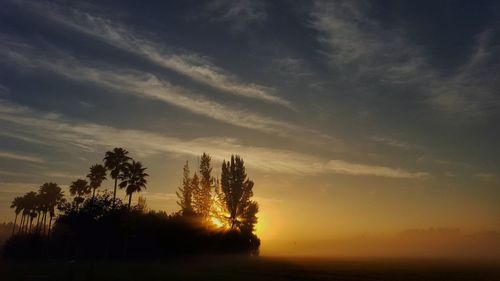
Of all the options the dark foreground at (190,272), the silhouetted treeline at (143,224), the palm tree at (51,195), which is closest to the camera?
the dark foreground at (190,272)

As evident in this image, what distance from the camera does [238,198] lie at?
4183 inches

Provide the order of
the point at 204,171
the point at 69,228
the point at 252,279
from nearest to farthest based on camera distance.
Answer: the point at 252,279 < the point at 69,228 < the point at 204,171

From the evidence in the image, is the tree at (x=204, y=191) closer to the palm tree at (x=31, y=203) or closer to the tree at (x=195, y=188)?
the tree at (x=195, y=188)

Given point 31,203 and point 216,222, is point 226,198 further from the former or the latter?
point 31,203

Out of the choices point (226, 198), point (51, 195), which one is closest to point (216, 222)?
point (226, 198)

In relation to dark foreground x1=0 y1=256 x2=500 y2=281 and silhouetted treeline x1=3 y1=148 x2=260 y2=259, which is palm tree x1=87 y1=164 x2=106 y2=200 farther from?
dark foreground x1=0 y1=256 x2=500 y2=281

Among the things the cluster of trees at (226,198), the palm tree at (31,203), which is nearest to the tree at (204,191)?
the cluster of trees at (226,198)

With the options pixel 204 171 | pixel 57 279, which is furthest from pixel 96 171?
pixel 57 279

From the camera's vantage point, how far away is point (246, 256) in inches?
3777

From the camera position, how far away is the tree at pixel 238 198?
105 meters

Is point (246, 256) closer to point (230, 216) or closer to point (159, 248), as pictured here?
point (230, 216)

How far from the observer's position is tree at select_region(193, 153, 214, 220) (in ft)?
343

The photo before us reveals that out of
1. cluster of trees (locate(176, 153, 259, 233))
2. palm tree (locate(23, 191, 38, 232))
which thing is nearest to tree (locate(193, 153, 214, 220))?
cluster of trees (locate(176, 153, 259, 233))

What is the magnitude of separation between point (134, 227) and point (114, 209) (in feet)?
34.8
